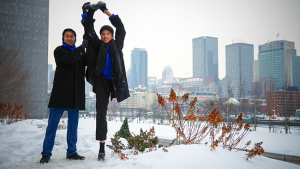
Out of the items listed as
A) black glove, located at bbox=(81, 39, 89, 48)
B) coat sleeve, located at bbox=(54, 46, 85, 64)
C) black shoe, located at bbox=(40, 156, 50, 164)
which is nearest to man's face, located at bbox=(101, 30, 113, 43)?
black glove, located at bbox=(81, 39, 89, 48)

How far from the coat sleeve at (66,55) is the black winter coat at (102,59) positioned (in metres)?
0.14

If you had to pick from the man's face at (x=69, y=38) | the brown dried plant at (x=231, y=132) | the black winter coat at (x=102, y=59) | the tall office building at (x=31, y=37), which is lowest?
the brown dried plant at (x=231, y=132)

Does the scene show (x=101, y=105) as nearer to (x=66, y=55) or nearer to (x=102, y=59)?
(x=102, y=59)

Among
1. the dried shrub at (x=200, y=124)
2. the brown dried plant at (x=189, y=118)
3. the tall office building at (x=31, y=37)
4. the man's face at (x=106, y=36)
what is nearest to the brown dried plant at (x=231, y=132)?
the dried shrub at (x=200, y=124)

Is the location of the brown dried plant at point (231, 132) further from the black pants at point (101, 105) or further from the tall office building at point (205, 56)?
the tall office building at point (205, 56)

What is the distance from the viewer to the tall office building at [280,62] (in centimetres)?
4375

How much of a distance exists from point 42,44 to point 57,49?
15.0 m

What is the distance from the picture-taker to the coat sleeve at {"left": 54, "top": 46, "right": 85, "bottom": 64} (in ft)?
6.66

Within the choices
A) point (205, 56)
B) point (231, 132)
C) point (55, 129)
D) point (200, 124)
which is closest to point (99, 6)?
point (55, 129)

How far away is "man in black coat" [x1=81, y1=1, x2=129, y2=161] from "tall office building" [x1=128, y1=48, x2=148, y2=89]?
17230 cm

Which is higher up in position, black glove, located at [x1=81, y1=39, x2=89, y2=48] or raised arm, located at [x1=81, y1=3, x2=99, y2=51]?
raised arm, located at [x1=81, y1=3, x2=99, y2=51]

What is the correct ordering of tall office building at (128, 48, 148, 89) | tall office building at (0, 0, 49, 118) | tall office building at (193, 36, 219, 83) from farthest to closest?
tall office building at (193, 36, 219, 83) → tall office building at (128, 48, 148, 89) → tall office building at (0, 0, 49, 118)

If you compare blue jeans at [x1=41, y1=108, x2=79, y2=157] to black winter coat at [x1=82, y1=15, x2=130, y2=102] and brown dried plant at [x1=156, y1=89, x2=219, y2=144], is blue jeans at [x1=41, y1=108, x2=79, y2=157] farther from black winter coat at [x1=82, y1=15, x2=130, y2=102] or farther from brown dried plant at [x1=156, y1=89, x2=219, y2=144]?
brown dried plant at [x1=156, y1=89, x2=219, y2=144]

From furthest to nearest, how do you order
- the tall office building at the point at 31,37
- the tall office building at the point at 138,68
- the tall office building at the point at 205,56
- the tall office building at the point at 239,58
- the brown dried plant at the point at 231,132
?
the tall office building at the point at 205,56
the tall office building at the point at 138,68
the tall office building at the point at 239,58
the tall office building at the point at 31,37
the brown dried plant at the point at 231,132
